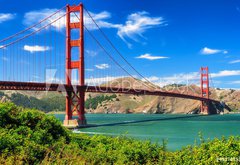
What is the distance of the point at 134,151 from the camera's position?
11.5m

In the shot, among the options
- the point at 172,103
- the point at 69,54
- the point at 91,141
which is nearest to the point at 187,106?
the point at 172,103

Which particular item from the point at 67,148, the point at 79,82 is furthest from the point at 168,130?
the point at 67,148

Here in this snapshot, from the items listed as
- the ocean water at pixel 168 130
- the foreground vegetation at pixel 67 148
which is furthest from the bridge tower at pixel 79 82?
the foreground vegetation at pixel 67 148

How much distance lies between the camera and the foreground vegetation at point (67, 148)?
955cm

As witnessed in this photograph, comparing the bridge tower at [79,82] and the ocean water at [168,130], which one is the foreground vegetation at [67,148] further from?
the bridge tower at [79,82]

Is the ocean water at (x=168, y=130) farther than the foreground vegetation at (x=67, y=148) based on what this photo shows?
Yes

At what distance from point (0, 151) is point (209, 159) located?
5688 mm

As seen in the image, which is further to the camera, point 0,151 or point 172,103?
point 172,103

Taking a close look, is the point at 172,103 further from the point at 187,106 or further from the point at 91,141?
the point at 91,141

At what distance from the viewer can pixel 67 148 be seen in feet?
39.9

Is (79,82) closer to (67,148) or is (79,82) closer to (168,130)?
(168,130)

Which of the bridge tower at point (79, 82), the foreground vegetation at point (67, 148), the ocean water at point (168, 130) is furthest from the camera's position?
the bridge tower at point (79, 82)

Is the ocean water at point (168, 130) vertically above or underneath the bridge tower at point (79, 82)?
underneath

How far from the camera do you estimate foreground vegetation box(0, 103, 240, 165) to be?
955cm
